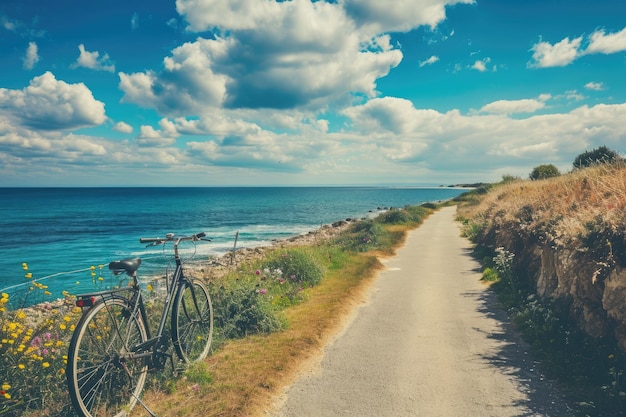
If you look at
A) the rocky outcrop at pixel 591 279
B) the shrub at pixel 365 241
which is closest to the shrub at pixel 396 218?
the shrub at pixel 365 241

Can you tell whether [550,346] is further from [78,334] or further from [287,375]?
[78,334]

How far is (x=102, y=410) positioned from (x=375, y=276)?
41.3 ft

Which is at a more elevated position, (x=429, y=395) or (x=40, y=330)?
(x=40, y=330)

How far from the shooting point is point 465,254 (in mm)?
21328

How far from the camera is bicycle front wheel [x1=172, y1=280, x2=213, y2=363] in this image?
6.94 meters

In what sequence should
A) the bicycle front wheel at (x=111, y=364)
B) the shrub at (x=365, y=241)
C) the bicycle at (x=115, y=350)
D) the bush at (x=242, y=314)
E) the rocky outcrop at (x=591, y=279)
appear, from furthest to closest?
the shrub at (x=365, y=241) < the bush at (x=242, y=314) < the rocky outcrop at (x=591, y=279) < the bicycle front wheel at (x=111, y=364) < the bicycle at (x=115, y=350)

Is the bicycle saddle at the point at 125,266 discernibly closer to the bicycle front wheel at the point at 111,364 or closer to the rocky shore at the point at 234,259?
the bicycle front wheel at the point at 111,364

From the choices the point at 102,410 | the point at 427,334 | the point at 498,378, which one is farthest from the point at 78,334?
the point at 427,334

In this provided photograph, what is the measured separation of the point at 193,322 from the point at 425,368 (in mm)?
4804

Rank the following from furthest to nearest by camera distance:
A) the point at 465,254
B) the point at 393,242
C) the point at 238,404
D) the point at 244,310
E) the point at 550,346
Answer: the point at 393,242, the point at 465,254, the point at 244,310, the point at 550,346, the point at 238,404

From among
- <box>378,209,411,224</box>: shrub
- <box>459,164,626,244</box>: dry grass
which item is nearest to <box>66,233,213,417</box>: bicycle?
<box>459,164,626,244</box>: dry grass

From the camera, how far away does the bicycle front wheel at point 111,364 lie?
Answer: 5211 millimetres

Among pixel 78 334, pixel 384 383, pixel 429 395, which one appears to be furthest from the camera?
pixel 384 383

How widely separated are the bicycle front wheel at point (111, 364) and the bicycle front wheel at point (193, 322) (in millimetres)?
828
